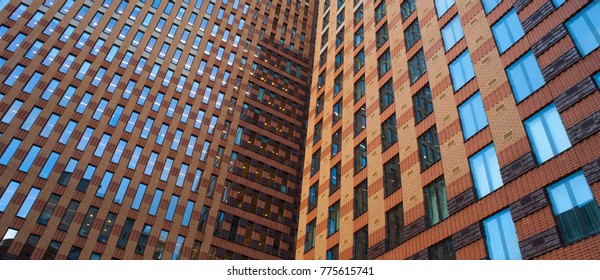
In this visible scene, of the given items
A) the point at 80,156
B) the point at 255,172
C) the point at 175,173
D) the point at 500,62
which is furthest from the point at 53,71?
the point at 500,62

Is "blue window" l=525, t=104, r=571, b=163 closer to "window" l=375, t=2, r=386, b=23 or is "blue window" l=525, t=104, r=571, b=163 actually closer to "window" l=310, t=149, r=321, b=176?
"window" l=310, t=149, r=321, b=176

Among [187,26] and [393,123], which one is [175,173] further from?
[393,123]

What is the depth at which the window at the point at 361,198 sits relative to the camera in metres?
30.5

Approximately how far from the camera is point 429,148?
27.7 meters

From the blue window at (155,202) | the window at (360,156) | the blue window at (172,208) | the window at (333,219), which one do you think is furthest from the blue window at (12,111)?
the window at (360,156)

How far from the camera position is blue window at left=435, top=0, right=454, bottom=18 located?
107ft

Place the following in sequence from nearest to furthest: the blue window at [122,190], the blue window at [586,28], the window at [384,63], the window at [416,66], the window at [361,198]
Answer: the blue window at [586,28]
the window at [361,198]
the window at [416,66]
the window at [384,63]
the blue window at [122,190]

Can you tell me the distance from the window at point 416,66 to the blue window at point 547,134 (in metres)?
10.2

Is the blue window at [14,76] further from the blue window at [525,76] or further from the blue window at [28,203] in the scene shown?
the blue window at [525,76]

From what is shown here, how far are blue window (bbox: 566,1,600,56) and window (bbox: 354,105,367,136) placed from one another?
15.0m

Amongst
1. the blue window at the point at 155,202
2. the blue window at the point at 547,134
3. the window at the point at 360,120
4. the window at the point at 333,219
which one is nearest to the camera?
the blue window at the point at 547,134

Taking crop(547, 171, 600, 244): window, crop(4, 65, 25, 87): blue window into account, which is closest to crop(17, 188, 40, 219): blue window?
crop(4, 65, 25, 87): blue window

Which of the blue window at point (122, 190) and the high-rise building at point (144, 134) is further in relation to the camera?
the blue window at point (122, 190)

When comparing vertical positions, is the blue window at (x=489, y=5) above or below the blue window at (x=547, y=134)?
above
